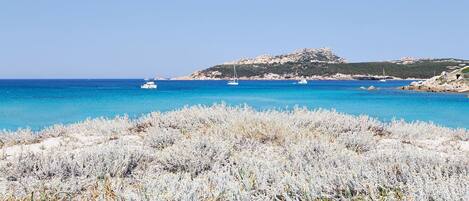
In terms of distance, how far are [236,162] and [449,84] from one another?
67.7 metres

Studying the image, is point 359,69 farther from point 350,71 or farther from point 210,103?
point 210,103

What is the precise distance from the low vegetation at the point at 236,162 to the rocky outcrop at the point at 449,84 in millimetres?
57655

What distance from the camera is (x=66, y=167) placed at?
5.78 m

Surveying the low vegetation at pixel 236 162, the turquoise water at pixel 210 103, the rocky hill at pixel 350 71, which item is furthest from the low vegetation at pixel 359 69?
the low vegetation at pixel 236 162

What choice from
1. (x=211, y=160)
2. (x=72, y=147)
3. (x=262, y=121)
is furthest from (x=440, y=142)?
(x=72, y=147)

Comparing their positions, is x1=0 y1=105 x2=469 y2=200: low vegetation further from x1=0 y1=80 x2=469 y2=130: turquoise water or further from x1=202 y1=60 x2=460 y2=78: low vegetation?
x1=202 y1=60 x2=460 y2=78: low vegetation

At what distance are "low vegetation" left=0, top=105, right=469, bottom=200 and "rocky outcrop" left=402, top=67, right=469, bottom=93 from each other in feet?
189

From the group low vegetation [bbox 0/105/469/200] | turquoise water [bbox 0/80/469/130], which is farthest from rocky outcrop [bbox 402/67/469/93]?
low vegetation [bbox 0/105/469/200]

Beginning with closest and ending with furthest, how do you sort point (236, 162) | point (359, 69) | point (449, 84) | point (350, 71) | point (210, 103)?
point (236, 162)
point (210, 103)
point (449, 84)
point (350, 71)
point (359, 69)

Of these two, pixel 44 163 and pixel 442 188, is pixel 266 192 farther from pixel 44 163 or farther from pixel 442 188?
pixel 44 163

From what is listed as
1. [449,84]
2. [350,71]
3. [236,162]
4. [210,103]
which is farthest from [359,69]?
[236,162]

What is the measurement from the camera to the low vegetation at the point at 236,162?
13.3ft

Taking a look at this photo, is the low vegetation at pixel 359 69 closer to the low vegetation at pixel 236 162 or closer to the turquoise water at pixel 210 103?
the turquoise water at pixel 210 103

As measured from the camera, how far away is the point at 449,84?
217 ft
